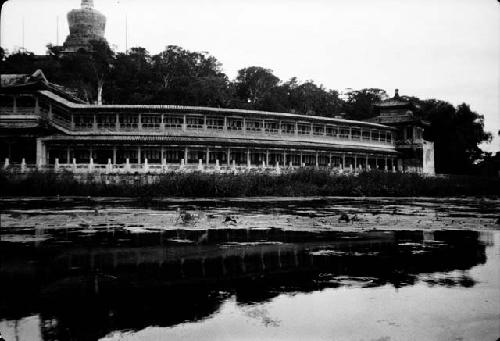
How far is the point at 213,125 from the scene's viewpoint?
43.0 m

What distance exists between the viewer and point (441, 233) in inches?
619

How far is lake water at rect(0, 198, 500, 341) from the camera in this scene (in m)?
6.34

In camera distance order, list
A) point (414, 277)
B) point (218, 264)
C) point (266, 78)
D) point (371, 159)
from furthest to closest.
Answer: point (266, 78) < point (371, 159) < point (218, 264) < point (414, 277)

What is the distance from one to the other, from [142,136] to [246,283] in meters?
32.0

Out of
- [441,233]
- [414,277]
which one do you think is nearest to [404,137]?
[441,233]

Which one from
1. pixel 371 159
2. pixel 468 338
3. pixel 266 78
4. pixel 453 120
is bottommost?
pixel 468 338

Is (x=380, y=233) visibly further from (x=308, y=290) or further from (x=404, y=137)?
(x=404, y=137)

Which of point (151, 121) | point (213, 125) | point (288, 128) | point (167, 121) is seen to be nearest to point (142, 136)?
point (151, 121)

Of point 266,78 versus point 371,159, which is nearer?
point 371,159

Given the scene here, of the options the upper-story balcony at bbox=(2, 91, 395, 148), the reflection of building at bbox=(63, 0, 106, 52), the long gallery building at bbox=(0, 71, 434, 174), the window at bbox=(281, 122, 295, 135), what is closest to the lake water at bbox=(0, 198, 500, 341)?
the long gallery building at bbox=(0, 71, 434, 174)

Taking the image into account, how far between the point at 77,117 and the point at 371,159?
101 ft

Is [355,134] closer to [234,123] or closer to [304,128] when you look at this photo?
[304,128]

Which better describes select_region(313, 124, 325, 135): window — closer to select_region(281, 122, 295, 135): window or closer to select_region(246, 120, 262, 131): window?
select_region(281, 122, 295, 135): window

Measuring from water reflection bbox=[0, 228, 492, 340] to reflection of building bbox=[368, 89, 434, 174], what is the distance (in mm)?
40324
